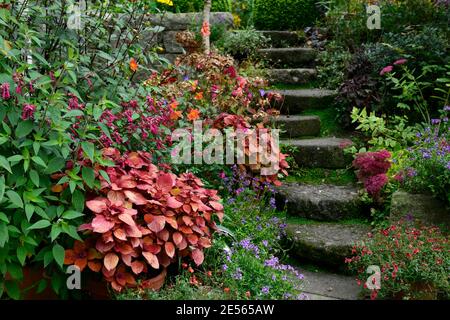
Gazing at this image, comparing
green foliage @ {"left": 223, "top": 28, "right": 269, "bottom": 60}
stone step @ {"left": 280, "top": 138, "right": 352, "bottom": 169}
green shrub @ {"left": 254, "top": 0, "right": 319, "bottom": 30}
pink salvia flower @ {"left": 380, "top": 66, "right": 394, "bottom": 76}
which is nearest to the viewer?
stone step @ {"left": 280, "top": 138, "right": 352, "bottom": 169}

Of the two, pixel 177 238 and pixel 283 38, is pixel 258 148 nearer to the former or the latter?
pixel 177 238

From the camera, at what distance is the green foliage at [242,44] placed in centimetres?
702

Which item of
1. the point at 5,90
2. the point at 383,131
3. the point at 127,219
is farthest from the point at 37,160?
the point at 383,131

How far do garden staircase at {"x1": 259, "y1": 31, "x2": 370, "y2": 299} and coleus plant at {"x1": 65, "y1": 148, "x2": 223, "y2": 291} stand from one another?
107 cm

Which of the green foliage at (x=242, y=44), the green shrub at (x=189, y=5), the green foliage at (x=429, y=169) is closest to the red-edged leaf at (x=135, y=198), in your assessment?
the green foliage at (x=429, y=169)

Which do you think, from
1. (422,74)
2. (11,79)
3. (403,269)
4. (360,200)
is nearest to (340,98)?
(422,74)

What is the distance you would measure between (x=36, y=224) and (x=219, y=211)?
45.2 inches

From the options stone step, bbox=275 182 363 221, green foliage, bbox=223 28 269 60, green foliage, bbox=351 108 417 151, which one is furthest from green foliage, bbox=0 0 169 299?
green foliage, bbox=223 28 269 60

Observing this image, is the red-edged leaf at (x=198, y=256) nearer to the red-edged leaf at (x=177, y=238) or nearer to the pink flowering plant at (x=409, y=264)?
the red-edged leaf at (x=177, y=238)

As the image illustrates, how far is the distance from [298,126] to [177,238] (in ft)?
9.68

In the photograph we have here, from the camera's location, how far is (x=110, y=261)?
2955mm

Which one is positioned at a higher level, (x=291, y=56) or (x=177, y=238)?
(x=291, y=56)

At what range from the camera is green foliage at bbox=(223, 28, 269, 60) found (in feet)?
23.0

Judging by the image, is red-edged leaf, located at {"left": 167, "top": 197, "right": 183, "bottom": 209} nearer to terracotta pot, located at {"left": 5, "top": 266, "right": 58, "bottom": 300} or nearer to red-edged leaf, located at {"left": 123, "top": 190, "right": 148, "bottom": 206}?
red-edged leaf, located at {"left": 123, "top": 190, "right": 148, "bottom": 206}
